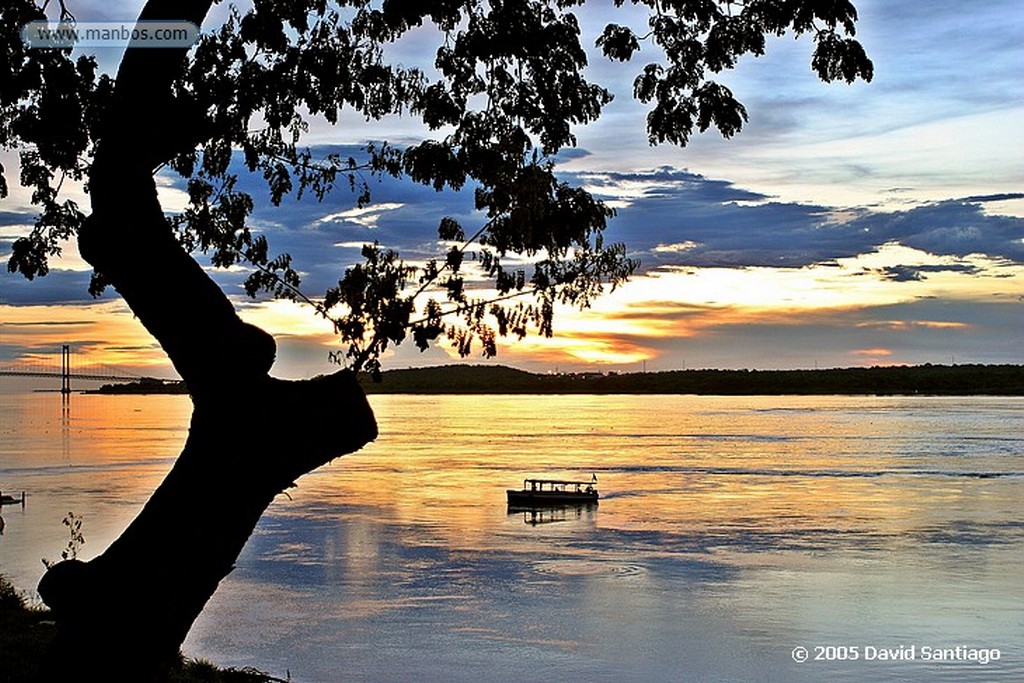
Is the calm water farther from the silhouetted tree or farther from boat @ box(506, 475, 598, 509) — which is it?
the silhouetted tree

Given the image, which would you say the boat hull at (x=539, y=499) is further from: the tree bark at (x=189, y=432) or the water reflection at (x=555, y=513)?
the tree bark at (x=189, y=432)

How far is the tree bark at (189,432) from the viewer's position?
7000 mm

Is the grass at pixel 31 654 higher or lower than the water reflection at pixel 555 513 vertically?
higher

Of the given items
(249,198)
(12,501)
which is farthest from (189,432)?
(12,501)

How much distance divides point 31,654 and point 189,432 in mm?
7616

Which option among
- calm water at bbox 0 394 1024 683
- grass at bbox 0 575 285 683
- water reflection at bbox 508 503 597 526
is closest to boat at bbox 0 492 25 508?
calm water at bbox 0 394 1024 683

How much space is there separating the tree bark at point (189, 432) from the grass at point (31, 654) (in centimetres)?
509

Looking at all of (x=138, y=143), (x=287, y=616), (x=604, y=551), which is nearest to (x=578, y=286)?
(x=138, y=143)

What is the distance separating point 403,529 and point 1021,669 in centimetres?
2489

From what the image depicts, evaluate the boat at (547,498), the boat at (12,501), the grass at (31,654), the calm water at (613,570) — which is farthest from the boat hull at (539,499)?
the grass at (31,654)

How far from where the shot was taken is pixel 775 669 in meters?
23.2

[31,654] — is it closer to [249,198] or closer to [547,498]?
[249,198]

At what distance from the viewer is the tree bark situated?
700cm

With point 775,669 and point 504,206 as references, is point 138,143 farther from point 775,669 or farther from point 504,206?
point 775,669
